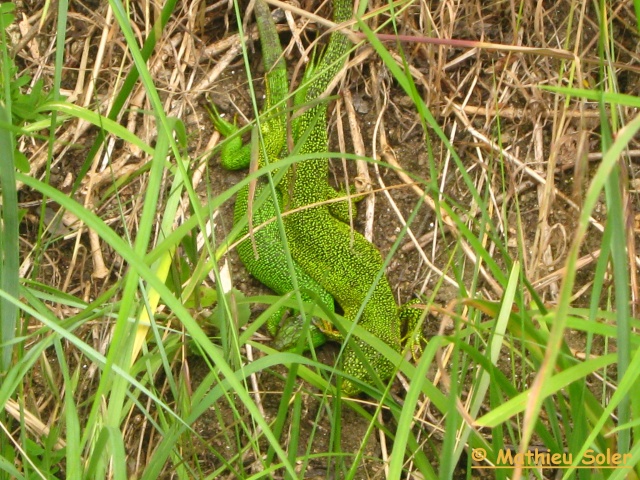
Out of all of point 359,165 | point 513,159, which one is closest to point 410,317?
point 359,165

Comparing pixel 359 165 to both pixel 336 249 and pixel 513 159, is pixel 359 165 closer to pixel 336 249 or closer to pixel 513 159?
pixel 336 249

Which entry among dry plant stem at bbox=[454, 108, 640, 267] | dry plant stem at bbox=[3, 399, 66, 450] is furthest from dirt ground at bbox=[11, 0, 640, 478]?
dry plant stem at bbox=[3, 399, 66, 450]

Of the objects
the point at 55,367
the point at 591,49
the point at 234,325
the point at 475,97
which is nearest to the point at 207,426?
the point at 55,367

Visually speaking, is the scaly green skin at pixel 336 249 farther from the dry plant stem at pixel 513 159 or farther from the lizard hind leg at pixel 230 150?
the dry plant stem at pixel 513 159

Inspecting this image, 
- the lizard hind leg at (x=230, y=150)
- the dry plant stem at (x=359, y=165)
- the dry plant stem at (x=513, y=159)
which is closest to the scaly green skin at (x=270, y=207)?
the lizard hind leg at (x=230, y=150)

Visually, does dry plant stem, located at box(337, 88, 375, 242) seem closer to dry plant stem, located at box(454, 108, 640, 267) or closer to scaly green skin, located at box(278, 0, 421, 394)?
scaly green skin, located at box(278, 0, 421, 394)
